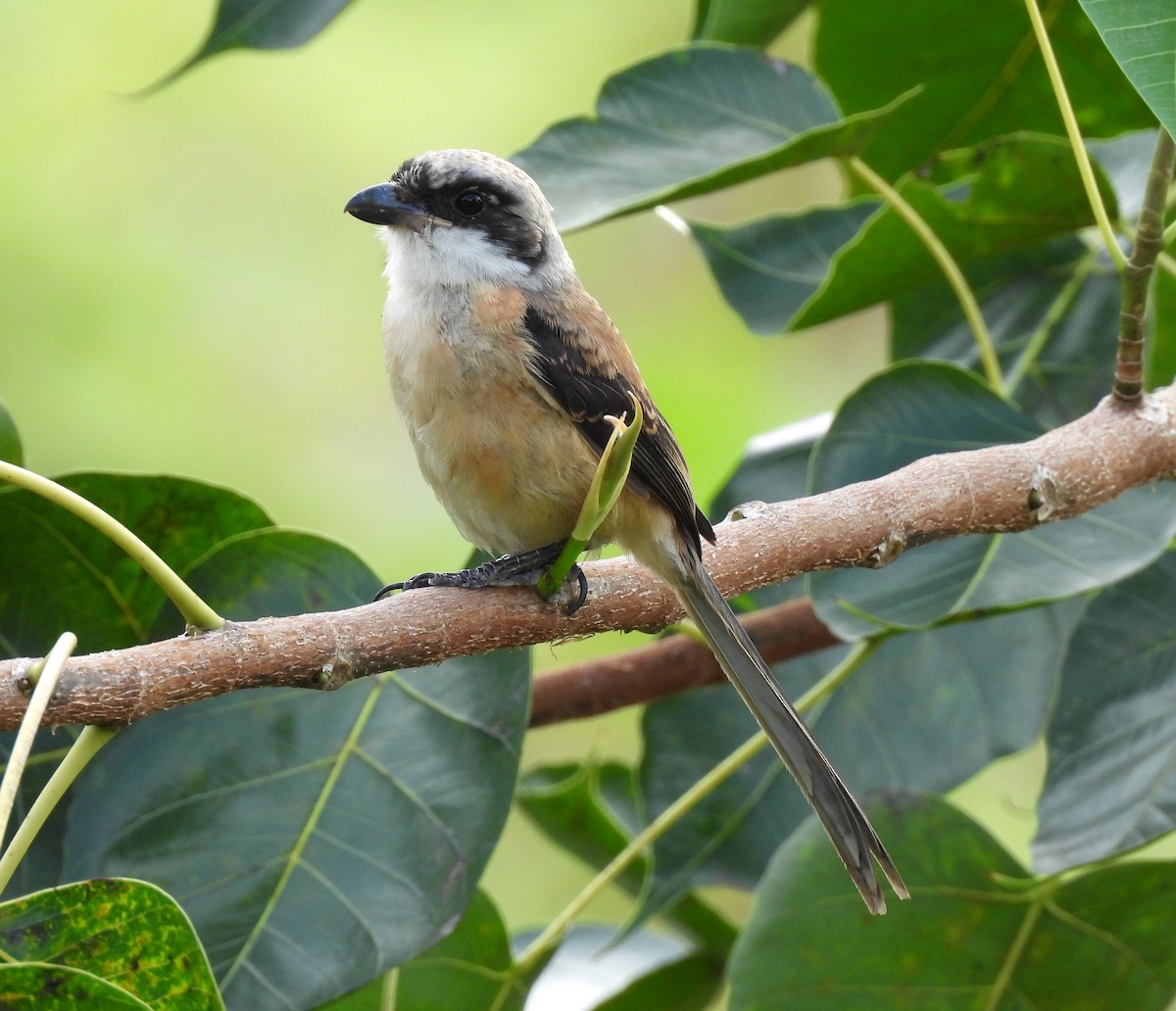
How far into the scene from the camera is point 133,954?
4.34 feet

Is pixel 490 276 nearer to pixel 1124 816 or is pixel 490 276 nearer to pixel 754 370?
pixel 1124 816

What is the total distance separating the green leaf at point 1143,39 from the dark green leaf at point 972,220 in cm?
72

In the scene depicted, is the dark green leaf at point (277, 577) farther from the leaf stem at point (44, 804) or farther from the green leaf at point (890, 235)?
the green leaf at point (890, 235)

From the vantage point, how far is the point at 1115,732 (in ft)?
7.00

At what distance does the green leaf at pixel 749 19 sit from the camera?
2.62 m

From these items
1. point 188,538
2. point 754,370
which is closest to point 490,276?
point 188,538

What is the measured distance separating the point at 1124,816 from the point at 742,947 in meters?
0.60

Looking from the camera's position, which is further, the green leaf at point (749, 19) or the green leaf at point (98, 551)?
the green leaf at point (749, 19)

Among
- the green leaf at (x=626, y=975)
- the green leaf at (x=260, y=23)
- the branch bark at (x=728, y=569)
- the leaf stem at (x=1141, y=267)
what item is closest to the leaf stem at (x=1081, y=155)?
the leaf stem at (x=1141, y=267)

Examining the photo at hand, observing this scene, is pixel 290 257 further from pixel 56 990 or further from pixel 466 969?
pixel 56 990

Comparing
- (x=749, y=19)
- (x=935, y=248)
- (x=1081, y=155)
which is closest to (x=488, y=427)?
(x=935, y=248)

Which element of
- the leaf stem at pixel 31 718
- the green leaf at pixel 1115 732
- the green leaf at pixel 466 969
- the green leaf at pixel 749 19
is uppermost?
the green leaf at pixel 749 19

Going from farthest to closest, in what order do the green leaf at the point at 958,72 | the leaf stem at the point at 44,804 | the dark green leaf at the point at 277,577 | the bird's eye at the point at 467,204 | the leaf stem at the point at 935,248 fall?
the green leaf at the point at 958,72 < the bird's eye at the point at 467,204 < the leaf stem at the point at 935,248 < the dark green leaf at the point at 277,577 < the leaf stem at the point at 44,804

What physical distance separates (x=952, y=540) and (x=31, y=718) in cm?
139
